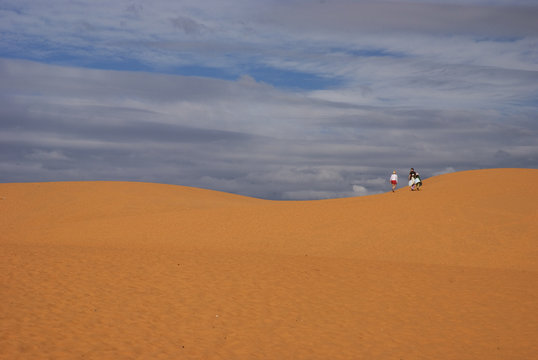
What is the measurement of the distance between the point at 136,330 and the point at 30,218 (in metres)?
26.0

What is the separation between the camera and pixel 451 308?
15.0m

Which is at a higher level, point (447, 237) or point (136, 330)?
point (447, 237)

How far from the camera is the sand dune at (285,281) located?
38.4 feet

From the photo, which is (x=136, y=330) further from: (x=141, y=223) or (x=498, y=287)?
(x=141, y=223)

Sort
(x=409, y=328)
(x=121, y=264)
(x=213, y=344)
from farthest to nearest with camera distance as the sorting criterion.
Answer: (x=121, y=264), (x=409, y=328), (x=213, y=344)

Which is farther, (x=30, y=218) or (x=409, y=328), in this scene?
(x=30, y=218)

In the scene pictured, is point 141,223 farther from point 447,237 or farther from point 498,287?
point 498,287

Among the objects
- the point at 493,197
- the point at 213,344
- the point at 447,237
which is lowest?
the point at 213,344

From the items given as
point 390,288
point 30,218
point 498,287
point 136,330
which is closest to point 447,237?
point 498,287

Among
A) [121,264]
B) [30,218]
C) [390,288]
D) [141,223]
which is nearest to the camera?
[390,288]

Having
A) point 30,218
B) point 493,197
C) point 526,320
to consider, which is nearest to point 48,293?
point 526,320

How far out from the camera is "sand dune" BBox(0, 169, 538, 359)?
11711 mm

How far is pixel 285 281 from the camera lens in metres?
17.4

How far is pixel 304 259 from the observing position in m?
21.7
